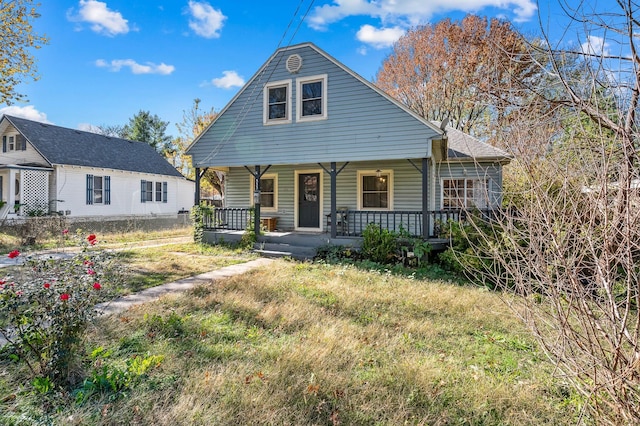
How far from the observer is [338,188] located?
1257 centimetres

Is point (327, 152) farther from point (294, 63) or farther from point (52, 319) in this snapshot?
point (52, 319)

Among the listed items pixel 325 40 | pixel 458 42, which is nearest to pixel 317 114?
pixel 325 40

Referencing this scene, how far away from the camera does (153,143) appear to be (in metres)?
41.4

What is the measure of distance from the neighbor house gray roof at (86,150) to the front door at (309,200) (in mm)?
13744

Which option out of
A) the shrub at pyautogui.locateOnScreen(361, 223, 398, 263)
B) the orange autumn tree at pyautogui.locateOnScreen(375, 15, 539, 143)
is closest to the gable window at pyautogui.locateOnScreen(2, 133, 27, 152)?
the shrub at pyautogui.locateOnScreen(361, 223, 398, 263)

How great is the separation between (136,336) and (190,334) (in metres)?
0.60

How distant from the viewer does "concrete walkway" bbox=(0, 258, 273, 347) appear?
17.1 feet

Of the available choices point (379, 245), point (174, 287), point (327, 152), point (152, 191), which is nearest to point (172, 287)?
point (174, 287)

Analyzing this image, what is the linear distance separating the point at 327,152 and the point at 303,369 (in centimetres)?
796

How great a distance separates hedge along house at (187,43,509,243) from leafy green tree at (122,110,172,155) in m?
31.8

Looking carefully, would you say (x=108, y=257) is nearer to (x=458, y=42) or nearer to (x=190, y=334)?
(x=190, y=334)

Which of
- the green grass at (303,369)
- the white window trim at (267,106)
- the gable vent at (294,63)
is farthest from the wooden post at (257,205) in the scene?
the green grass at (303,369)

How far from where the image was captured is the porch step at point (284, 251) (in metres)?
10.1

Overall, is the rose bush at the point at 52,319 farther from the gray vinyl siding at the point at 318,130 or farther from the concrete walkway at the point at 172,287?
the gray vinyl siding at the point at 318,130
